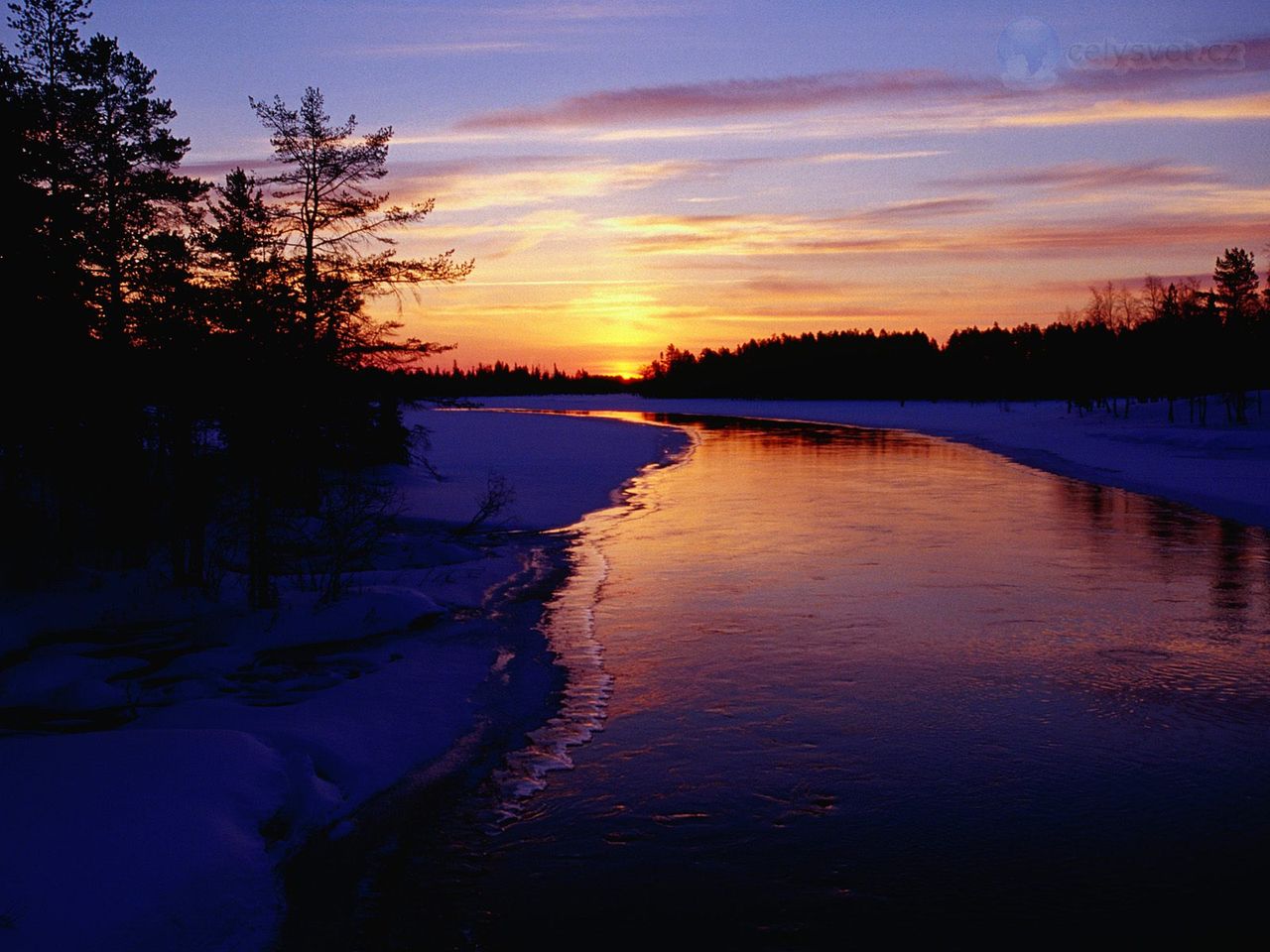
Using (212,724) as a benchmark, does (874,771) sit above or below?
below

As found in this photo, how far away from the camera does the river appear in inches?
216

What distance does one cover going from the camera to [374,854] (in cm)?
621

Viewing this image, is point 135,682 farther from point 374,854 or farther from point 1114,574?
point 1114,574

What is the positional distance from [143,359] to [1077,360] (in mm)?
84678

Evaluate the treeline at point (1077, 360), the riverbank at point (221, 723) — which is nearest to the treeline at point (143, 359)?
the riverbank at point (221, 723)

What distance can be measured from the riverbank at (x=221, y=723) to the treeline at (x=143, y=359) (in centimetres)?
129

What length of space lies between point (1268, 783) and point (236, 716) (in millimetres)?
8012

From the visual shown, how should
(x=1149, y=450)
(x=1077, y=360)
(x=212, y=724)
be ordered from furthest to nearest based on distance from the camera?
(x=1077, y=360)
(x=1149, y=450)
(x=212, y=724)

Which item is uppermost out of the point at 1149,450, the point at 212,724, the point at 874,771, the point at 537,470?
the point at 1149,450

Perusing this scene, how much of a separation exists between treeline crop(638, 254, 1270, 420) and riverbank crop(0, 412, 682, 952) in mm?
63825

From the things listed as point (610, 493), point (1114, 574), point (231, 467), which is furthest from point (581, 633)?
point (610, 493)

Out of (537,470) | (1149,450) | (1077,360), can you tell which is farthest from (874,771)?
(1077,360)

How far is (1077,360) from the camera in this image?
278 ft

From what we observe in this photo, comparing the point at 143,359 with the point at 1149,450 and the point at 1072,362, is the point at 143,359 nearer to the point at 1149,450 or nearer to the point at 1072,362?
the point at 1149,450
